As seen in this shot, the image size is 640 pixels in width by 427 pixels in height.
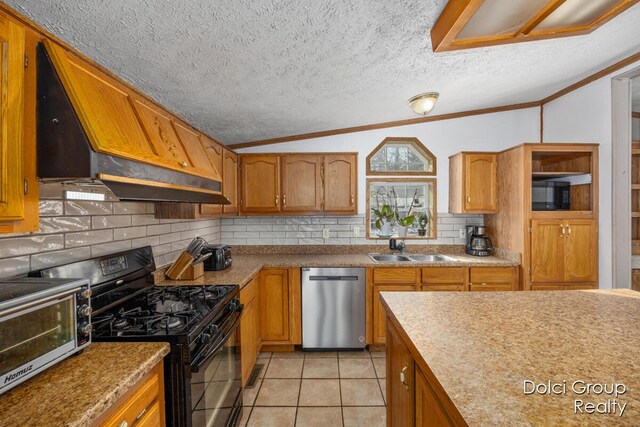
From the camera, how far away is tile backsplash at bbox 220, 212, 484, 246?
11.6 feet

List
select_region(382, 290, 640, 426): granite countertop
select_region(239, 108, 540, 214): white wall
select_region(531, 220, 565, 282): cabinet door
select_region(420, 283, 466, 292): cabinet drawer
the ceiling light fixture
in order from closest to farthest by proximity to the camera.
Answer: select_region(382, 290, 640, 426): granite countertop
the ceiling light fixture
select_region(531, 220, 565, 282): cabinet door
select_region(420, 283, 466, 292): cabinet drawer
select_region(239, 108, 540, 214): white wall

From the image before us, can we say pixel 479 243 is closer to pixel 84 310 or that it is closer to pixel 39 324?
pixel 84 310

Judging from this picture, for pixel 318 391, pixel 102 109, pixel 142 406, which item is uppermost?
pixel 102 109

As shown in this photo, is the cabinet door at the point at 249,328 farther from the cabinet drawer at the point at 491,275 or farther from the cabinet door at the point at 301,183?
the cabinet drawer at the point at 491,275

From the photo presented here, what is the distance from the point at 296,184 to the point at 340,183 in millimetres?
481

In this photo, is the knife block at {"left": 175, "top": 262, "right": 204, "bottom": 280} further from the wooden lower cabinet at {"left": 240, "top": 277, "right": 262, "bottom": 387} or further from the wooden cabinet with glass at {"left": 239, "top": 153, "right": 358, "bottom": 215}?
the wooden cabinet with glass at {"left": 239, "top": 153, "right": 358, "bottom": 215}

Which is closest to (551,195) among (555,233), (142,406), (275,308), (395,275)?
(555,233)

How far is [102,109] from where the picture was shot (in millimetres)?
1157

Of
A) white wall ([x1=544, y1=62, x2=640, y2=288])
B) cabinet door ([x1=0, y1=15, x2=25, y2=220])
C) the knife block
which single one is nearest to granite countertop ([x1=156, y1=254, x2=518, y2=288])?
the knife block

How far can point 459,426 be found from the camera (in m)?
0.71

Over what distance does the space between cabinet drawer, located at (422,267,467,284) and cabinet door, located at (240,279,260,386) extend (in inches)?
64.0

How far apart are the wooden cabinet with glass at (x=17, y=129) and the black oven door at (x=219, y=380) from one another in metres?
0.82

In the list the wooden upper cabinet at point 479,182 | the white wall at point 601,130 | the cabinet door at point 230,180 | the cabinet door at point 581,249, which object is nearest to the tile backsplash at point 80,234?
the cabinet door at point 230,180

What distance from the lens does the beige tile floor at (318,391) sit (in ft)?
6.70
